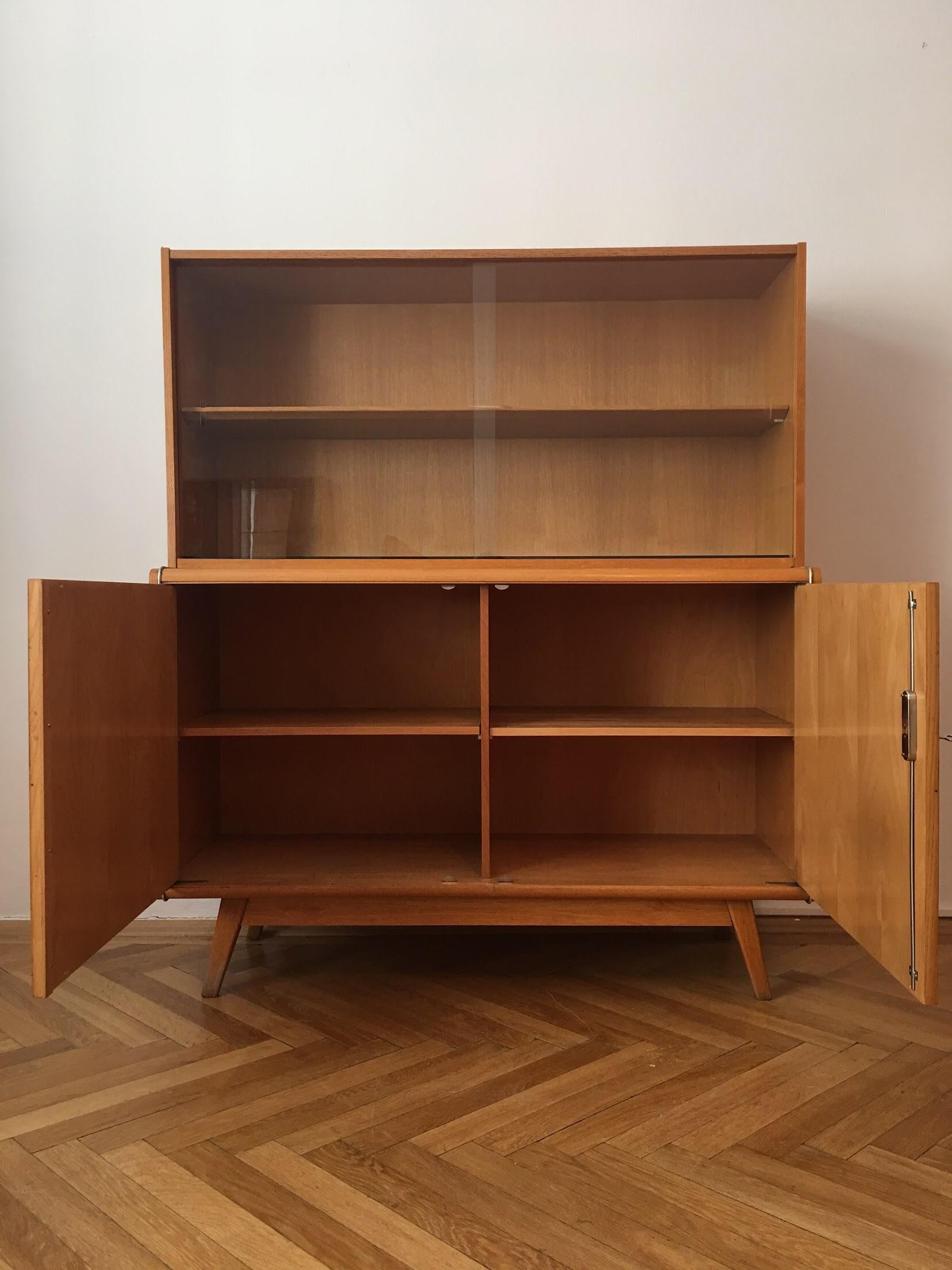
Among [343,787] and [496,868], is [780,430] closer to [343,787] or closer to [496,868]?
[496,868]

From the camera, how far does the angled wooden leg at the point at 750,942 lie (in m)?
2.06

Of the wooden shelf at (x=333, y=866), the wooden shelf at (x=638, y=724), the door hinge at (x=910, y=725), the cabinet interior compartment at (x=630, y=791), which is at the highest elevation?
the door hinge at (x=910, y=725)

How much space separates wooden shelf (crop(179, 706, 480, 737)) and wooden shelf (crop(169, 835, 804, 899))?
280 millimetres

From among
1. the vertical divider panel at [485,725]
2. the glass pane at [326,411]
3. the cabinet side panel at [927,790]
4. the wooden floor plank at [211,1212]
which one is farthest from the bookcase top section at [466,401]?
the wooden floor plank at [211,1212]

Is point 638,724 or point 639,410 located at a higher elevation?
point 639,410

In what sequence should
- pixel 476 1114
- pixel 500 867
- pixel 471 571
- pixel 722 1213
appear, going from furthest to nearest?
1. pixel 500 867
2. pixel 471 571
3. pixel 476 1114
4. pixel 722 1213

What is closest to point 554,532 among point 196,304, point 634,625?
point 634,625

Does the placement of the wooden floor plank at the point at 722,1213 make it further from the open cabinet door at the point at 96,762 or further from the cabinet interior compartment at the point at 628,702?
the cabinet interior compartment at the point at 628,702

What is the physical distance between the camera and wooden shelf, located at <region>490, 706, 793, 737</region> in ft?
6.73

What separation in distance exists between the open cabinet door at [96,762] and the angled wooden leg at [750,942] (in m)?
1.13

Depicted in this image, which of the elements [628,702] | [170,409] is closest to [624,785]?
Answer: [628,702]

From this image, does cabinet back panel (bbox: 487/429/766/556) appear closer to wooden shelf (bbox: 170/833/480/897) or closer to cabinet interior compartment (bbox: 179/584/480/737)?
cabinet interior compartment (bbox: 179/584/480/737)

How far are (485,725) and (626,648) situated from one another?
529mm

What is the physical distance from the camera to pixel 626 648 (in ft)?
8.04
